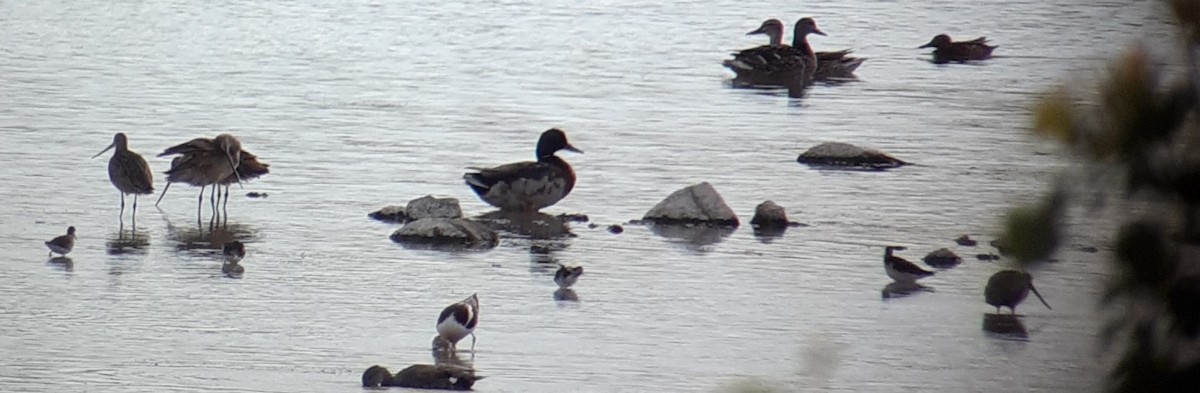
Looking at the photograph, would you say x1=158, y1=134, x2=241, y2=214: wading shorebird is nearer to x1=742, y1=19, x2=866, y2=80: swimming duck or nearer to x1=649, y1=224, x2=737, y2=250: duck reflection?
x1=649, y1=224, x2=737, y2=250: duck reflection

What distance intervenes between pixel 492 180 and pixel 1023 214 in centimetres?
1100

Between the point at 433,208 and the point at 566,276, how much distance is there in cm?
233

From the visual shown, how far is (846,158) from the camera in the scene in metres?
15.2

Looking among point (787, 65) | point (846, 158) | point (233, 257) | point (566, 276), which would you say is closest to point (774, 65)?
point (787, 65)

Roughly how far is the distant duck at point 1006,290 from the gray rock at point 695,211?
9.41ft

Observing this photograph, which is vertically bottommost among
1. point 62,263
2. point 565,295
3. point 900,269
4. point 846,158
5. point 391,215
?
point 846,158

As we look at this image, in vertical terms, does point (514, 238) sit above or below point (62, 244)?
below

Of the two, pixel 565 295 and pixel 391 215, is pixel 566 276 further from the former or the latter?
pixel 391 215

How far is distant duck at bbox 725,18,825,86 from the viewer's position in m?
22.4

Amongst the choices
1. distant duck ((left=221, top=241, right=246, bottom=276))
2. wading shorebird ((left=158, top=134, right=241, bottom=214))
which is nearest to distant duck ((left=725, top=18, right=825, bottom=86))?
wading shorebird ((left=158, top=134, right=241, bottom=214))

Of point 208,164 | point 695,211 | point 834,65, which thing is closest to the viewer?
point 695,211

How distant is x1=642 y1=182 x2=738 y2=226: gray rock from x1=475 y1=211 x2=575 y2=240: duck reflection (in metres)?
0.56

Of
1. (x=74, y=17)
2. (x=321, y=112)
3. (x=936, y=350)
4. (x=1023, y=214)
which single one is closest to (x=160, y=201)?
(x=321, y=112)

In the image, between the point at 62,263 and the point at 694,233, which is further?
the point at 694,233
